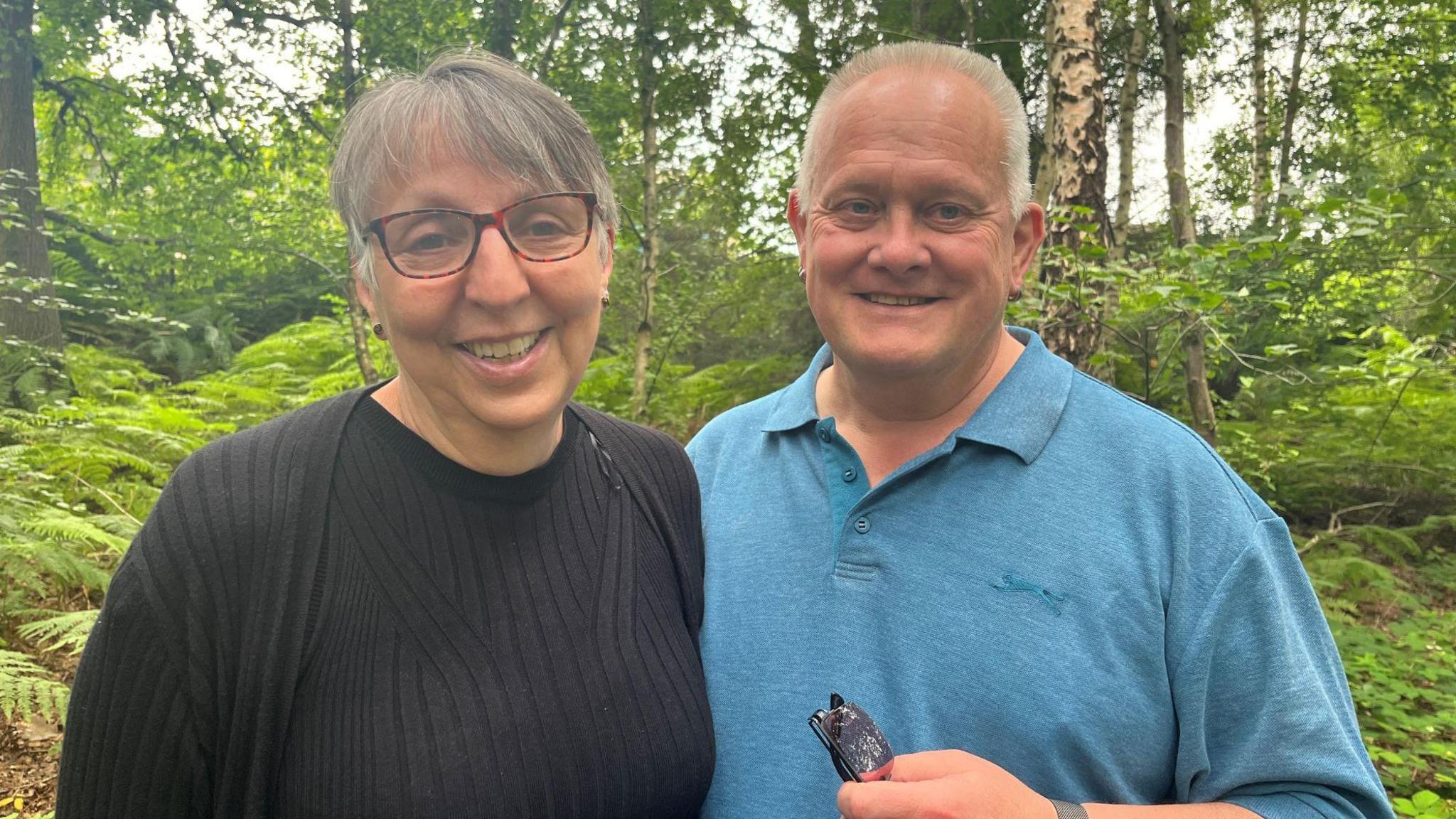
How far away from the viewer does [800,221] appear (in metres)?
1.96

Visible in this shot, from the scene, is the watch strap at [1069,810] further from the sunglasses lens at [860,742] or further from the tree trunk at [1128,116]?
the tree trunk at [1128,116]

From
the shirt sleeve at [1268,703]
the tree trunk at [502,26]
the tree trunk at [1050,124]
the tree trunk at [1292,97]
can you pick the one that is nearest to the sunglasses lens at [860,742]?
the shirt sleeve at [1268,703]

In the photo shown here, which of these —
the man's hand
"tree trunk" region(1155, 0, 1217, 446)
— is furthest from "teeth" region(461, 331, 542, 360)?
"tree trunk" region(1155, 0, 1217, 446)

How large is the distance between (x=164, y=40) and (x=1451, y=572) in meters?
11.4

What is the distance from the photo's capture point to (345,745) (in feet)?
4.57

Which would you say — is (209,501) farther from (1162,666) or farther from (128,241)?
(128,241)

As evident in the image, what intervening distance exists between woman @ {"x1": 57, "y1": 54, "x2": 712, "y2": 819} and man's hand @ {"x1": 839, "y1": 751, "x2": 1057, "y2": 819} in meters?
0.49

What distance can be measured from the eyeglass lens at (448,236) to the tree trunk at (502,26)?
238 inches

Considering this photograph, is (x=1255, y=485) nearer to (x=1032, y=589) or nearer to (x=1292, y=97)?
(x=1032, y=589)

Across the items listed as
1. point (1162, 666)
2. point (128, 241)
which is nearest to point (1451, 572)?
point (1162, 666)

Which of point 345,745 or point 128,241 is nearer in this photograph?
point 345,745

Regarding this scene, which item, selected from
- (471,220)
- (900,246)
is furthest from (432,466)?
(900,246)

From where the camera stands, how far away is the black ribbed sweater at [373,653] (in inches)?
52.9

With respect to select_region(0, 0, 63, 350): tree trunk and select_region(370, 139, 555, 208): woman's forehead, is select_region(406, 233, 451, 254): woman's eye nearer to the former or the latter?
select_region(370, 139, 555, 208): woman's forehead
